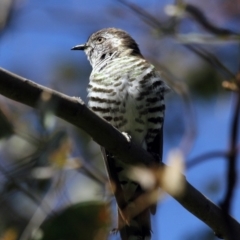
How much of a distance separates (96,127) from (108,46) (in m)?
2.05

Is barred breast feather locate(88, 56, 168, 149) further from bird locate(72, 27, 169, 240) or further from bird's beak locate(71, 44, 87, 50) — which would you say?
bird's beak locate(71, 44, 87, 50)

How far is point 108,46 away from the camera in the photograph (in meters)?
3.95

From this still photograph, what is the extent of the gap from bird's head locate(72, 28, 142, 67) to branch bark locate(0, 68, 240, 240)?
1.44m

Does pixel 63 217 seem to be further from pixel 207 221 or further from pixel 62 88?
pixel 62 88

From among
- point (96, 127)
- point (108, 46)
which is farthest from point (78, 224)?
point (108, 46)

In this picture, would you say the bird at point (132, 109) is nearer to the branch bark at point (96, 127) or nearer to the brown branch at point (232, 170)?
the branch bark at point (96, 127)

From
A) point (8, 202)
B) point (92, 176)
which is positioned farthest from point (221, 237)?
point (8, 202)

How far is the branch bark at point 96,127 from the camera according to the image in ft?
5.71

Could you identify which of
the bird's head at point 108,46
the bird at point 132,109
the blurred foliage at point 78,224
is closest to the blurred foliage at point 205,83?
the bird at point 132,109

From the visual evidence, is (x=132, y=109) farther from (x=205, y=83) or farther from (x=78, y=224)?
(x=78, y=224)

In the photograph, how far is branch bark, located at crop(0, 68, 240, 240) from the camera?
1.74m

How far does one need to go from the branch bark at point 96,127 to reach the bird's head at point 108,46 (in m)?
1.44

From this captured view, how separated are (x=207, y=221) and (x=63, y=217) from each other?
27.1 inches

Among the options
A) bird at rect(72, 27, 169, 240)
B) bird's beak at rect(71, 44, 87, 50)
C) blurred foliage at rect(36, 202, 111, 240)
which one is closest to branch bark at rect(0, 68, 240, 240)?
blurred foliage at rect(36, 202, 111, 240)
